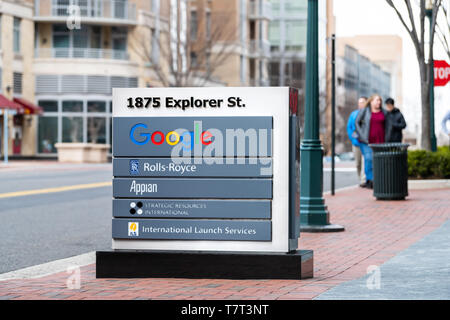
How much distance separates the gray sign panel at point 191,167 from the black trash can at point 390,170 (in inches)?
335

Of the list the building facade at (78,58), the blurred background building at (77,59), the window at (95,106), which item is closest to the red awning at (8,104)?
the blurred background building at (77,59)

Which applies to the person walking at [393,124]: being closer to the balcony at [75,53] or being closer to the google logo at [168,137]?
the google logo at [168,137]

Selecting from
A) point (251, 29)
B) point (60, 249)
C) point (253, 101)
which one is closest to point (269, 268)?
point (253, 101)

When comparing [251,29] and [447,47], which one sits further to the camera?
[251,29]

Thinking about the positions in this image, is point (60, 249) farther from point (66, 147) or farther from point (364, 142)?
point (66, 147)

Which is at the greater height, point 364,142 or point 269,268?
point 364,142

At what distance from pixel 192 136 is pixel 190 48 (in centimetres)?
4091

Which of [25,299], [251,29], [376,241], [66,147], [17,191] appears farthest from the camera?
[251,29]

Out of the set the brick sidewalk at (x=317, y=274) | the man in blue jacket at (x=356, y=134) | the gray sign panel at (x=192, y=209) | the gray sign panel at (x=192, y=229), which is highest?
the man in blue jacket at (x=356, y=134)

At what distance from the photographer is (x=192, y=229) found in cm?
735

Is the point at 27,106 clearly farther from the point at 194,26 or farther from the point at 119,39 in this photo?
the point at 194,26

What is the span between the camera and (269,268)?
7.22 metres

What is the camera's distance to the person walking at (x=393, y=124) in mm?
18188

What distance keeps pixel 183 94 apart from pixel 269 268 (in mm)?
1604
